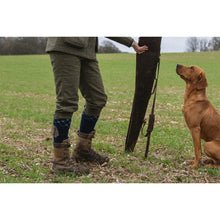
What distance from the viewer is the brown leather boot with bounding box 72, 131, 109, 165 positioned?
12.0ft

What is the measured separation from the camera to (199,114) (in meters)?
3.48

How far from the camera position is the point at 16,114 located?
7629 mm

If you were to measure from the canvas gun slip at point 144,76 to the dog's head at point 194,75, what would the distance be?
1.22ft

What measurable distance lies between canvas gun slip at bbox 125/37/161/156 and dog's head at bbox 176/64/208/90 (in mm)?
373

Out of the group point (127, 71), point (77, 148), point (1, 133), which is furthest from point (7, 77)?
point (77, 148)

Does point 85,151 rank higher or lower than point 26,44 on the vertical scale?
lower

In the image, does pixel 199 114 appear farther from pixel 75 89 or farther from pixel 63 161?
pixel 63 161

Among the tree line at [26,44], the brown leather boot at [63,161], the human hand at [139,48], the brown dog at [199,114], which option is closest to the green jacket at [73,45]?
the tree line at [26,44]

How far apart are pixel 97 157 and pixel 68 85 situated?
4.12 ft

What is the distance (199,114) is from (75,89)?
1.67 meters

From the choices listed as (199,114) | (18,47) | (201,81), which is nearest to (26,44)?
(18,47)

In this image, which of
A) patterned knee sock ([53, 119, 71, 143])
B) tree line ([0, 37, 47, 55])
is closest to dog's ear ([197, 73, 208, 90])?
patterned knee sock ([53, 119, 71, 143])

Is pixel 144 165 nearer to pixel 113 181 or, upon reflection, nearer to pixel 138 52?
pixel 113 181

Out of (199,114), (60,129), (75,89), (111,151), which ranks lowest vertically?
(111,151)
